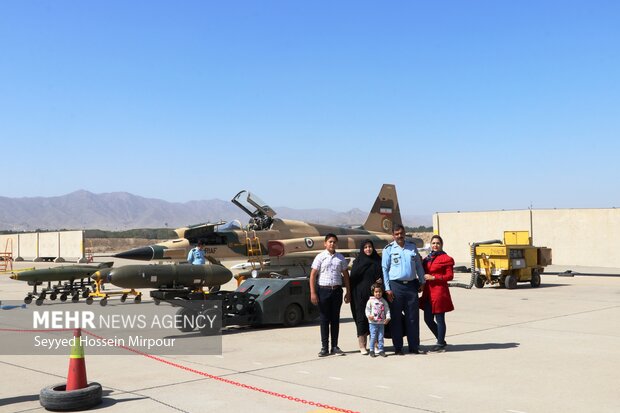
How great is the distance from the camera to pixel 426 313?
9.80 m

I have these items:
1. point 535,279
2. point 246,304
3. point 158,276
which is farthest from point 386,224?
point 246,304

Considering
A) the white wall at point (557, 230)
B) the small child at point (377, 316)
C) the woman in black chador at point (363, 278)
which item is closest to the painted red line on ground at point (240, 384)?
the small child at point (377, 316)

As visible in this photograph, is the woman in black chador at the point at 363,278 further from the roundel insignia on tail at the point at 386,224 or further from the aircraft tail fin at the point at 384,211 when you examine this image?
the roundel insignia on tail at the point at 386,224

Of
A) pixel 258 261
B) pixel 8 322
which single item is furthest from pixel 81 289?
pixel 258 261

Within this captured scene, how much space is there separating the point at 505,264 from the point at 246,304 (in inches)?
471

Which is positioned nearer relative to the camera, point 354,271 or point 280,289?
point 354,271

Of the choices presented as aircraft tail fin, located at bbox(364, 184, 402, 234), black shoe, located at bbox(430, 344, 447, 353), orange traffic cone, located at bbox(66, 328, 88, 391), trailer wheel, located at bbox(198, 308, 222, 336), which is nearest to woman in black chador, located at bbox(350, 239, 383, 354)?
black shoe, located at bbox(430, 344, 447, 353)

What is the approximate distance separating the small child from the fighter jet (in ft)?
42.0

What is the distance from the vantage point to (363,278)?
31.1 ft

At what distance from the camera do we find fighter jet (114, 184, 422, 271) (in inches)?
842

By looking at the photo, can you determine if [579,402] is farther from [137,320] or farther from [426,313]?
[137,320]

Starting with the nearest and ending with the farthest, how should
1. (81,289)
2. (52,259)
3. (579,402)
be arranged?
(579,402)
(81,289)
(52,259)

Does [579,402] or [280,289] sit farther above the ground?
[280,289]

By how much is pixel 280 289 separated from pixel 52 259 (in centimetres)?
4873
